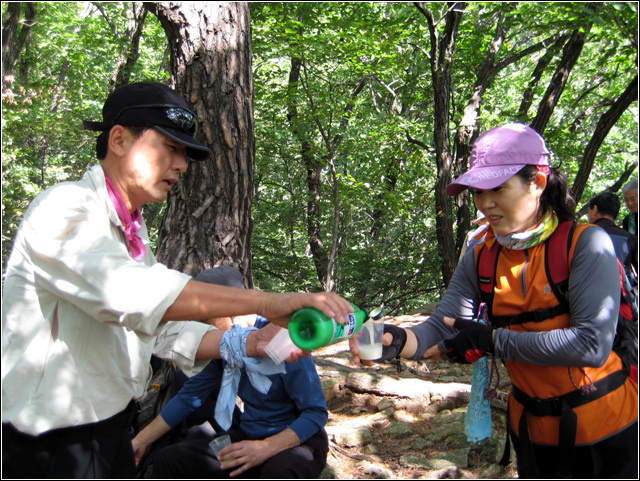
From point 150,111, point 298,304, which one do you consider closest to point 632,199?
point 298,304

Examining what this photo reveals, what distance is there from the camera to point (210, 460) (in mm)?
2803

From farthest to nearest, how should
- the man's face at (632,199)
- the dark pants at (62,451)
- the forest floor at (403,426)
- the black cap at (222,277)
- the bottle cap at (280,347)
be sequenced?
the man's face at (632,199) → the forest floor at (403,426) → the black cap at (222,277) → the bottle cap at (280,347) → the dark pants at (62,451)

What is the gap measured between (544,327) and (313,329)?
2.82 ft

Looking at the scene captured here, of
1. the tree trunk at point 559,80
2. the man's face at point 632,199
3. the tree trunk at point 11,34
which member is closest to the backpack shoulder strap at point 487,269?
the man's face at point 632,199

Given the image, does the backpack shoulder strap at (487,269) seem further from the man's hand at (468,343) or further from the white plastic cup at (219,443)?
the white plastic cup at (219,443)

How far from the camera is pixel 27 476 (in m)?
1.79

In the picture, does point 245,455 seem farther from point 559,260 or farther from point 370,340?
point 559,260

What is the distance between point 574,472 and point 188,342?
175cm

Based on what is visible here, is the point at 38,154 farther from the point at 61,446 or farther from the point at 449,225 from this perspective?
the point at 61,446

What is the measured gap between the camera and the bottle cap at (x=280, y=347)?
2483mm

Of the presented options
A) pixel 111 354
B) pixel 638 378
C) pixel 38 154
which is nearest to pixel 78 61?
pixel 38 154

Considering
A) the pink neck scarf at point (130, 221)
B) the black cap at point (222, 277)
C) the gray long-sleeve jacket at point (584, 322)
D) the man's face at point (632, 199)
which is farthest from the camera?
the man's face at point (632, 199)

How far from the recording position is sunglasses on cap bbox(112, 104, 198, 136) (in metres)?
2.02

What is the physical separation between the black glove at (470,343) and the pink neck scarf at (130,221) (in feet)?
4.18
